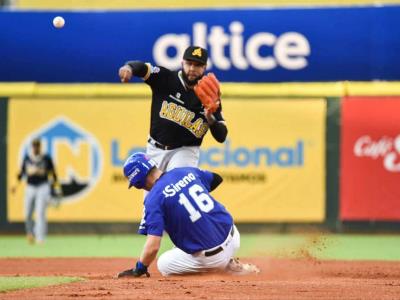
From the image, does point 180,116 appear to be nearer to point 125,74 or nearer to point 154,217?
point 125,74

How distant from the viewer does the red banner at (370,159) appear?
1530 centimetres

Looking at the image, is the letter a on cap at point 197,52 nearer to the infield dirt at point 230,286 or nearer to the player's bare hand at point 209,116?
the player's bare hand at point 209,116

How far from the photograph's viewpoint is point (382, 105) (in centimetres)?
1541

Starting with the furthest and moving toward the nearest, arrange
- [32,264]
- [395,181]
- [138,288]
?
[395,181] → [32,264] → [138,288]

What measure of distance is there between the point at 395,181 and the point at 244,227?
96.1 inches

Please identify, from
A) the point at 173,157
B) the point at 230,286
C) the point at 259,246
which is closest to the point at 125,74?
the point at 173,157

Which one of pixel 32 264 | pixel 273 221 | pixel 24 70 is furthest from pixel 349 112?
pixel 32 264

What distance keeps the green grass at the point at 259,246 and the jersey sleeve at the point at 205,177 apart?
9.35 feet

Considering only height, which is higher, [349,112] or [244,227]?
[349,112]

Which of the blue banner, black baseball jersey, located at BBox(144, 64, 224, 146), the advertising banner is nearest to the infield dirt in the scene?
black baseball jersey, located at BBox(144, 64, 224, 146)

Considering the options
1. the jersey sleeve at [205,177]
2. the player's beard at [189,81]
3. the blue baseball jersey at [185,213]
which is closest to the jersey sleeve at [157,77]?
the player's beard at [189,81]

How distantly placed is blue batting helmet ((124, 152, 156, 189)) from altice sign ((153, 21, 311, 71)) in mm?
8349

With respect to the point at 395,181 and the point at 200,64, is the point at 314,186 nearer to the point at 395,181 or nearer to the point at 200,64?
the point at 395,181

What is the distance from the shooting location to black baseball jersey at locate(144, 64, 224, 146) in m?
8.70
